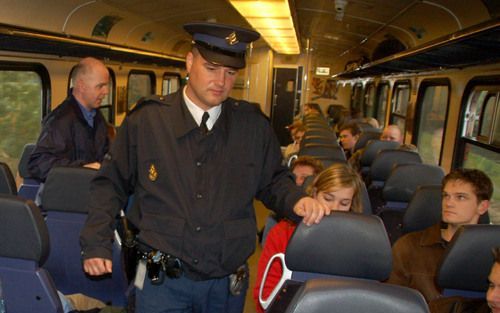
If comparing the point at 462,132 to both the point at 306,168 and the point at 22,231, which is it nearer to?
the point at 306,168

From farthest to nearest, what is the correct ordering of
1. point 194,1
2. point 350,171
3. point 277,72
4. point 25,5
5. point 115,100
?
1. point 277,72
2. point 115,100
3. point 194,1
4. point 25,5
5. point 350,171

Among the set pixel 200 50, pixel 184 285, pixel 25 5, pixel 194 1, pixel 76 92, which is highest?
pixel 194 1

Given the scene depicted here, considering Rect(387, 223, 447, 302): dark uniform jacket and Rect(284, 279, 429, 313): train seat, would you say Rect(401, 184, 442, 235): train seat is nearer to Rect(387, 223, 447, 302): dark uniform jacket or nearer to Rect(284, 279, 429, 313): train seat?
Rect(387, 223, 447, 302): dark uniform jacket

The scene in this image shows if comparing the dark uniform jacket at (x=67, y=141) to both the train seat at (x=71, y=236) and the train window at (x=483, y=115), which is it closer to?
the train seat at (x=71, y=236)

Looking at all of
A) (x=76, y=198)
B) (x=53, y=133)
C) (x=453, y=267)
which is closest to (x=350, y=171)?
(x=453, y=267)

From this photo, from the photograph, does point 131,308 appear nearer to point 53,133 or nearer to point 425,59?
point 53,133

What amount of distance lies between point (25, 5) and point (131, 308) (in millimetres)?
3514

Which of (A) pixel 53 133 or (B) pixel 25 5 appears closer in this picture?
(A) pixel 53 133

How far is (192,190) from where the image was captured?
200cm

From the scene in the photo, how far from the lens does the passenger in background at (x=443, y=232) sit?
2836 millimetres

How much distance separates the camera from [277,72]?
14719 millimetres

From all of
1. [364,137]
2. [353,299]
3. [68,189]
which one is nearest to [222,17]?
[364,137]

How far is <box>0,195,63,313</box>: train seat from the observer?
208 cm

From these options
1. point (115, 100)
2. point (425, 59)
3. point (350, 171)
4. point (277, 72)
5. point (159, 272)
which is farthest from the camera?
point (277, 72)
